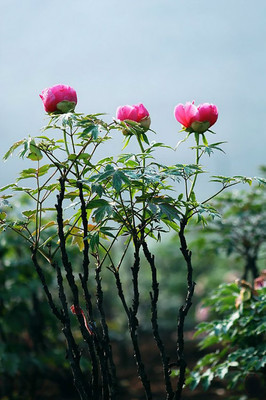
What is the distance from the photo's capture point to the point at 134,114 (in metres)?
1.88

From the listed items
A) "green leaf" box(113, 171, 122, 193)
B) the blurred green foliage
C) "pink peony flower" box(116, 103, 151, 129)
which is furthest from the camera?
the blurred green foliage

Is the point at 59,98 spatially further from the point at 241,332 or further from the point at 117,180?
the point at 241,332

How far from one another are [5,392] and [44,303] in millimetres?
637

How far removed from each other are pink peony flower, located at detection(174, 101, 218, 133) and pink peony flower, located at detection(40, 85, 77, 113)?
33cm

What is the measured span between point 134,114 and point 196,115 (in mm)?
188

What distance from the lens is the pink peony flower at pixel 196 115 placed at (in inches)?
73.6

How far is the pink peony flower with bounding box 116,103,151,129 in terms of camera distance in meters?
1.88

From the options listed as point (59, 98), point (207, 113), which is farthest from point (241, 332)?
point (59, 98)

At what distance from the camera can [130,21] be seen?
95.8 ft

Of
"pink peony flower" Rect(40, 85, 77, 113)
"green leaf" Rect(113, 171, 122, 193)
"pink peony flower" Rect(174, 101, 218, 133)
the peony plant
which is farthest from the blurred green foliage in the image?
"pink peony flower" Rect(40, 85, 77, 113)

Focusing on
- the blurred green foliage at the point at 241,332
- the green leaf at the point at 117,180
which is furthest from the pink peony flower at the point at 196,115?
the blurred green foliage at the point at 241,332

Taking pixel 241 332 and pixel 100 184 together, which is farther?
pixel 241 332

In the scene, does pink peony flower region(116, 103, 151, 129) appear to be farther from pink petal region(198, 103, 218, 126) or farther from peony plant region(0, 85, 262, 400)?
pink petal region(198, 103, 218, 126)

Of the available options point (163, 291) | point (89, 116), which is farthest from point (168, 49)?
point (89, 116)
